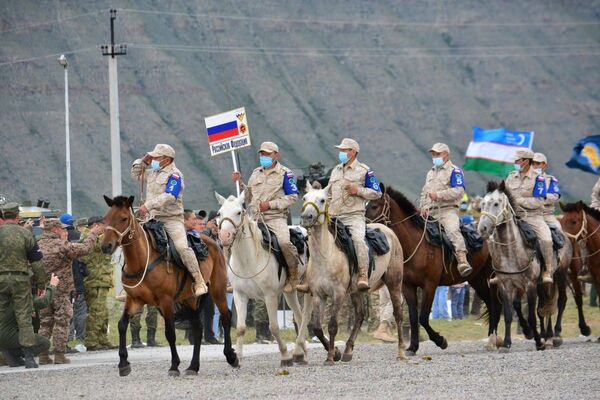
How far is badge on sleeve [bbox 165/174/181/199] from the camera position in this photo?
18.1m

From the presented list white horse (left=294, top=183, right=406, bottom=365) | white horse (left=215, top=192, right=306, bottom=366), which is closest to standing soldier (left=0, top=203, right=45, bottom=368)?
white horse (left=215, top=192, right=306, bottom=366)

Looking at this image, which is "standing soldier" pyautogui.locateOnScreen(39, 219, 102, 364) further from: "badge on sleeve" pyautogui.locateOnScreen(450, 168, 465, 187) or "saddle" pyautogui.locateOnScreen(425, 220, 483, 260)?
"badge on sleeve" pyautogui.locateOnScreen(450, 168, 465, 187)

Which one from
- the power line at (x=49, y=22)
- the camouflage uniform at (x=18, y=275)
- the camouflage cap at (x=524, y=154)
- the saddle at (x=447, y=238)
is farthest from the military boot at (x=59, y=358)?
the power line at (x=49, y=22)

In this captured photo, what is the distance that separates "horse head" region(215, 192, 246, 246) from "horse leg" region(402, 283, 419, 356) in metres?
3.89

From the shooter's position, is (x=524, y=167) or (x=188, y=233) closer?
(x=188, y=233)

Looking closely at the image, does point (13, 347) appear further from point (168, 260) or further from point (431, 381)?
point (431, 381)

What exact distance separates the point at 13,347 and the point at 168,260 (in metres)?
3.61

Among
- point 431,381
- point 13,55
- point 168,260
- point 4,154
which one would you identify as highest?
point 13,55

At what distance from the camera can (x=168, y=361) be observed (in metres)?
20.8

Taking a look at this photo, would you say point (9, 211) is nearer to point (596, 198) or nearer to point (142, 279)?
point (142, 279)

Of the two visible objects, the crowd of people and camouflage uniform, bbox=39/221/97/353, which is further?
camouflage uniform, bbox=39/221/97/353

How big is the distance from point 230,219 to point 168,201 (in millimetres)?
1000

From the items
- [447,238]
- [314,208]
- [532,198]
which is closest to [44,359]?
[314,208]

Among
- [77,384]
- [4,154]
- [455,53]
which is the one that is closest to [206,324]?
[77,384]
